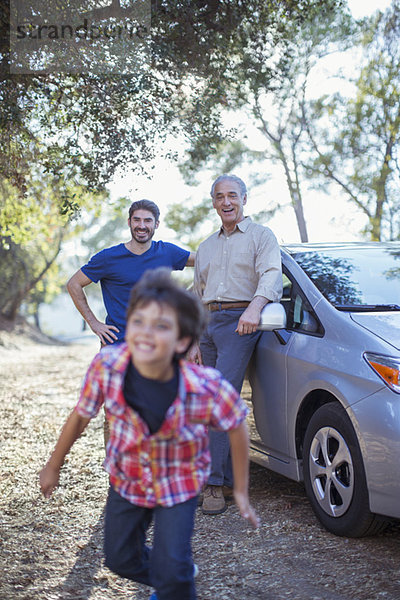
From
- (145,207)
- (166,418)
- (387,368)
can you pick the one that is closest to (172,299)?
(166,418)

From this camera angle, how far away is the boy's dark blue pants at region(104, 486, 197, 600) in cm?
232

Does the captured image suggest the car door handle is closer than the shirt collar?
Yes

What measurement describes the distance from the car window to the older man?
154mm

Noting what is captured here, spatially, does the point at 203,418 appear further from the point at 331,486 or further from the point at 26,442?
the point at 26,442

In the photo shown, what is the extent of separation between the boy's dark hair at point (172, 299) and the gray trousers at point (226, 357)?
2.44 meters

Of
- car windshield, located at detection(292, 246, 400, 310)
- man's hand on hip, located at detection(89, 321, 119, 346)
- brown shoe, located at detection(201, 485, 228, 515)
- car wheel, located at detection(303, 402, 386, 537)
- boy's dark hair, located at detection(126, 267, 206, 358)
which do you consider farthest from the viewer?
man's hand on hip, located at detection(89, 321, 119, 346)

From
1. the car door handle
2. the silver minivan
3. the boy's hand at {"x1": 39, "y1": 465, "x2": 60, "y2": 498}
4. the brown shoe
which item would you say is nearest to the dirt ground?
the brown shoe

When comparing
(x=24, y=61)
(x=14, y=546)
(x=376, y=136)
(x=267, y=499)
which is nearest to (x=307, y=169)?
(x=376, y=136)

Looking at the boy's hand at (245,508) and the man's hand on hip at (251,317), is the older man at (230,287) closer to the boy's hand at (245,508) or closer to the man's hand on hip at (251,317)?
the man's hand on hip at (251,317)

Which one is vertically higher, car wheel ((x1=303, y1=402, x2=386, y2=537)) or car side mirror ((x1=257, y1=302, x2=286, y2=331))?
car side mirror ((x1=257, y1=302, x2=286, y2=331))

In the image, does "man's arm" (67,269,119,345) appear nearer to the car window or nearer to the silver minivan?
the silver minivan

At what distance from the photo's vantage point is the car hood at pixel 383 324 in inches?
147

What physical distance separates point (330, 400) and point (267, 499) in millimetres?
1244

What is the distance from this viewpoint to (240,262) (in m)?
4.85
